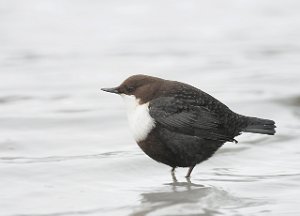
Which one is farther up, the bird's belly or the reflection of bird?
the bird's belly

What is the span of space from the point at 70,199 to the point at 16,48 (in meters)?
6.44

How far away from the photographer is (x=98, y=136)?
7895 mm

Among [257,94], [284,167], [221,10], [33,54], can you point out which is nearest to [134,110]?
[284,167]

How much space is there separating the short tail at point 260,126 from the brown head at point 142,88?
0.75m

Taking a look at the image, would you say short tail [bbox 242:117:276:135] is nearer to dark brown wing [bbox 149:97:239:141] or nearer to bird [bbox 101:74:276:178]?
bird [bbox 101:74:276:178]

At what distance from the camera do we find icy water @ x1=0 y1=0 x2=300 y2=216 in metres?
5.82

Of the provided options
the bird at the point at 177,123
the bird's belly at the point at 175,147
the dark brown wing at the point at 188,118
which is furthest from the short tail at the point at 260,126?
the bird's belly at the point at 175,147

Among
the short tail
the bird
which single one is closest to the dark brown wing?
the bird

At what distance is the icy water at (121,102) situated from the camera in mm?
A: 5820

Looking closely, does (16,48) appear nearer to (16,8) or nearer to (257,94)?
(16,8)

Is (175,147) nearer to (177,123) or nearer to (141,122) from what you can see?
(177,123)

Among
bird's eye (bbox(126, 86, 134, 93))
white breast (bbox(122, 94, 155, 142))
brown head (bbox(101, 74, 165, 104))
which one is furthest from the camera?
bird's eye (bbox(126, 86, 134, 93))

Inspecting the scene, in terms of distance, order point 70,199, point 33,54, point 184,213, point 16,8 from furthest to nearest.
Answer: point 16,8 < point 33,54 < point 70,199 < point 184,213

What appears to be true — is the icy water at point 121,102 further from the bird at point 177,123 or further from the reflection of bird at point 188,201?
the bird at point 177,123
